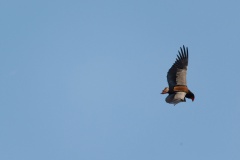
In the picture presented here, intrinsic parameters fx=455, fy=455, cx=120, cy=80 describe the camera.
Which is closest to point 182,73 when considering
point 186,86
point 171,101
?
point 186,86

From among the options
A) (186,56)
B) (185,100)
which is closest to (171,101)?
(185,100)

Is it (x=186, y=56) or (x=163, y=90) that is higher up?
(x=186, y=56)

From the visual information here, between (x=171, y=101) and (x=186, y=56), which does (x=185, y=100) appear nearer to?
(x=171, y=101)

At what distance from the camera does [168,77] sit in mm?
32844

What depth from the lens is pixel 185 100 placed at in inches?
1246

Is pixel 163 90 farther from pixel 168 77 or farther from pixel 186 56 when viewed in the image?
pixel 186 56

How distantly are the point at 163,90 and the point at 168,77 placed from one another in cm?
116

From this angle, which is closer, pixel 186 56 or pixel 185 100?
pixel 185 100

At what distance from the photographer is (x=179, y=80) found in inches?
1294

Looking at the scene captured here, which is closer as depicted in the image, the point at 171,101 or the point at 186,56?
the point at 171,101

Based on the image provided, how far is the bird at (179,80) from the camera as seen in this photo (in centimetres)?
3223

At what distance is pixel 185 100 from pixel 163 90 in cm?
174

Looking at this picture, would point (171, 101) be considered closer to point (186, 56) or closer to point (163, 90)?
point (163, 90)

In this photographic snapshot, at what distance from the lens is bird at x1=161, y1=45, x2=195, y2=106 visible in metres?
32.2
